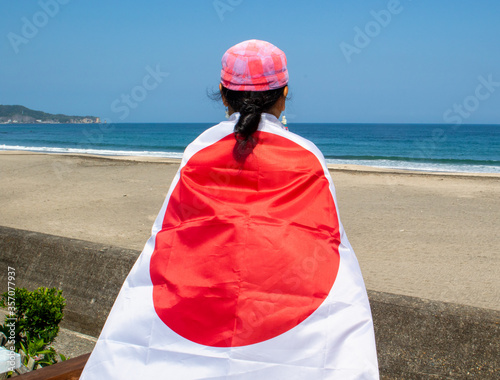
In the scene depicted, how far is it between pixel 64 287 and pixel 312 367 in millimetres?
2787

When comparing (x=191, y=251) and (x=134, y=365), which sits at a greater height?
(x=191, y=251)

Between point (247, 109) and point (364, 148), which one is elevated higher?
point (247, 109)

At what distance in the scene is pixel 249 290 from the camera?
166 cm

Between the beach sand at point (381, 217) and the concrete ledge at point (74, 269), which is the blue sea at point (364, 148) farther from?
the concrete ledge at point (74, 269)

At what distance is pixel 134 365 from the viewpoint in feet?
5.40

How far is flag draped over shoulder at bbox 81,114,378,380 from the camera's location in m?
1.61

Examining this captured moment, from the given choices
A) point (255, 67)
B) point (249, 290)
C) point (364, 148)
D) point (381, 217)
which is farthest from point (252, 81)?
point (364, 148)

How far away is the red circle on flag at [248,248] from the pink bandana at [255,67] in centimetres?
20

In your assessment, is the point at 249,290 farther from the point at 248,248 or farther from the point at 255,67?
the point at 255,67

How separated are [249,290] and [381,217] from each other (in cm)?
782

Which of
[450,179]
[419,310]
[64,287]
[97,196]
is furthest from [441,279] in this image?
[450,179]

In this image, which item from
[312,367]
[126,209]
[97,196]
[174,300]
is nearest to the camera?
[312,367]

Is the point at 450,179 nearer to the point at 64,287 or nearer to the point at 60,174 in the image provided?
the point at 60,174

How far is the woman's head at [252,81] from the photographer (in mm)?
1851
